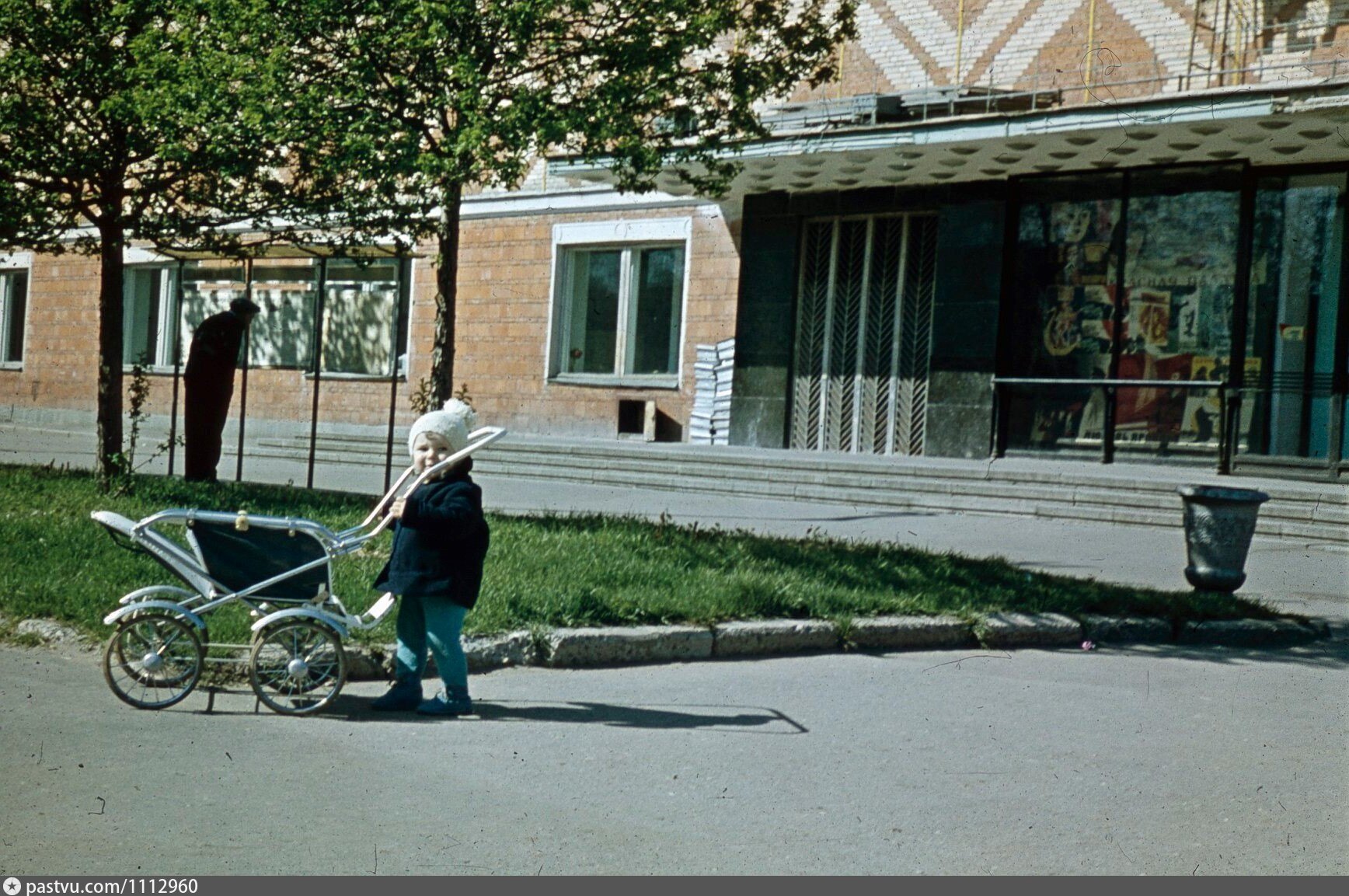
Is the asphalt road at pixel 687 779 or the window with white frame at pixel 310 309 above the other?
the window with white frame at pixel 310 309

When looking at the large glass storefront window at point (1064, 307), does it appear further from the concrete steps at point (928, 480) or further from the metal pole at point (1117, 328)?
the concrete steps at point (928, 480)

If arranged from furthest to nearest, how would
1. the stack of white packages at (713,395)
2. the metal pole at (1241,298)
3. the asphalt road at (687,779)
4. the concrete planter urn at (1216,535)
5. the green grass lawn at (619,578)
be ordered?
the stack of white packages at (713,395)
the metal pole at (1241,298)
the concrete planter urn at (1216,535)
the green grass lawn at (619,578)
the asphalt road at (687,779)

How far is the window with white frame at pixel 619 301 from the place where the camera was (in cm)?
2345

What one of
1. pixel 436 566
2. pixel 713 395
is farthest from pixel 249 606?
pixel 713 395

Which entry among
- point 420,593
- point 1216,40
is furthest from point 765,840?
point 1216,40

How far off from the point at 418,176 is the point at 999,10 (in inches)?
461

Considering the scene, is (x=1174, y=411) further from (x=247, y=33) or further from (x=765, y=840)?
(x=765, y=840)

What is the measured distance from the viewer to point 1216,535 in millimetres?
10266

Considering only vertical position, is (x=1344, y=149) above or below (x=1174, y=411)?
above

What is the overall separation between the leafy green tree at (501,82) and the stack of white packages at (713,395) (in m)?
10.6

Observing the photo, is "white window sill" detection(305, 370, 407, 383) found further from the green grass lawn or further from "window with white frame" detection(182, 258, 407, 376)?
the green grass lawn

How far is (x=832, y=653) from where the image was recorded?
27.4 ft

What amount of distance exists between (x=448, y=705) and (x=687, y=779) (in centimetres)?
136

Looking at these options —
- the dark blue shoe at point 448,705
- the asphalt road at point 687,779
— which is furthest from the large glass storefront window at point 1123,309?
the dark blue shoe at point 448,705
